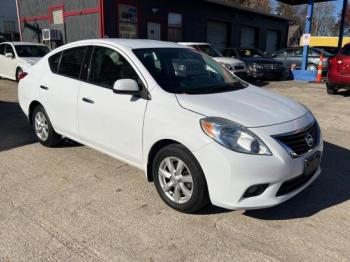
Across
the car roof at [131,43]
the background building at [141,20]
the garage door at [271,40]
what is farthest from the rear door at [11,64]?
the garage door at [271,40]

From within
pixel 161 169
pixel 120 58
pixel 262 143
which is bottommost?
pixel 161 169

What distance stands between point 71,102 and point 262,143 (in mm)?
2574

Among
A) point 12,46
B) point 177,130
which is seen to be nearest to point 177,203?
point 177,130

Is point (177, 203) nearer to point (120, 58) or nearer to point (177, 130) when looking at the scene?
point (177, 130)

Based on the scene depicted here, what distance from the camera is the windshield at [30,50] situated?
494 inches

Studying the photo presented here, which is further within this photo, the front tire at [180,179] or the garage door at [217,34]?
the garage door at [217,34]

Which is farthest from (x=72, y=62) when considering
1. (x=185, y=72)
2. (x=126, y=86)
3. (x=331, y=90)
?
(x=331, y=90)

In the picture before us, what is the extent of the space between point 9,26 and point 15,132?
88.9 ft

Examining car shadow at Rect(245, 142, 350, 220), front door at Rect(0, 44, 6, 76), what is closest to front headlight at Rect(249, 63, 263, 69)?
front door at Rect(0, 44, 6, 76)

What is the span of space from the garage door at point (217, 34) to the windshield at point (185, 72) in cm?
1915

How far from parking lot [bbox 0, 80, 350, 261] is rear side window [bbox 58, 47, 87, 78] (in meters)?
1.18

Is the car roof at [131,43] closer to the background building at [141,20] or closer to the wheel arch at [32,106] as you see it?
the wheel arch at [32,106]

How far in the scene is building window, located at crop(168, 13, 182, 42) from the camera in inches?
774

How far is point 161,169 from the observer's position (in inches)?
142
